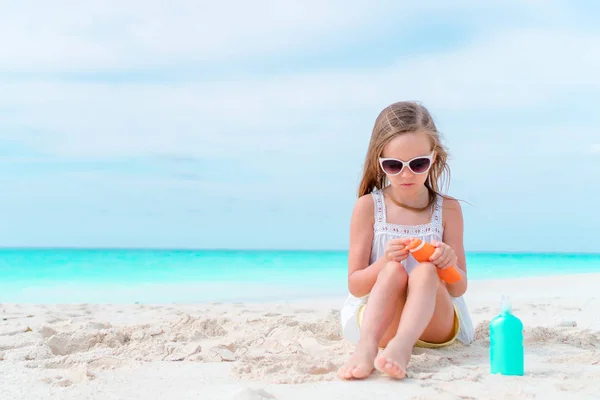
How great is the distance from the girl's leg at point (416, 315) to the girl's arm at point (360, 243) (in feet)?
1.34

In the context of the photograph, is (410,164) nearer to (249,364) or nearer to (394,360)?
(394,360)

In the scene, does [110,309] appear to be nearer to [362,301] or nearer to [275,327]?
[275,327]

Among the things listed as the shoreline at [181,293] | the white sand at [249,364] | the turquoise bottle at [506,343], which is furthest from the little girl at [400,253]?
the shoreline at [181,293]

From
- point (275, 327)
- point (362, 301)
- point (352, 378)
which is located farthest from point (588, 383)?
point (275, 327)

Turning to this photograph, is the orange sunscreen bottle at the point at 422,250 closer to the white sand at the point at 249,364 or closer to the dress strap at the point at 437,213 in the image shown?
the white sand at the point at 249,364

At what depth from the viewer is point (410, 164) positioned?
3033mm

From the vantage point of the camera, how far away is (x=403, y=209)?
3.36 meters

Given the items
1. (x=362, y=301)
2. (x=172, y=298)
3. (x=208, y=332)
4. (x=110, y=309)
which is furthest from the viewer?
(x=172, y=298)

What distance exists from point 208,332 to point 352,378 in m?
1.78

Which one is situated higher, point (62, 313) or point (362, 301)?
point (362, 301)

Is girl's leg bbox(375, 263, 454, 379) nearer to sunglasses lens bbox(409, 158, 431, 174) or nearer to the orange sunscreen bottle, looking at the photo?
the orange sunscreen bottle

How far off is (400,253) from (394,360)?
22.0 inches

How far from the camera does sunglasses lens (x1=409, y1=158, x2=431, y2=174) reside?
3025 mm

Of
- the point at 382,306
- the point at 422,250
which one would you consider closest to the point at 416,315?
the point at 382,306
